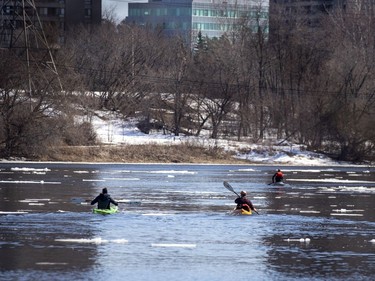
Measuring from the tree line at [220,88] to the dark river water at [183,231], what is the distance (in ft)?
59.1

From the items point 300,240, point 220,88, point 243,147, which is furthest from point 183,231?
point 220,88

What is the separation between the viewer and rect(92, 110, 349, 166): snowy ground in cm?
7806

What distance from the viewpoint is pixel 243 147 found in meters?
79.6

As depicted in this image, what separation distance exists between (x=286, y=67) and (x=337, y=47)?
5.20 metres

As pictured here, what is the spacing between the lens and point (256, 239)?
110 feet

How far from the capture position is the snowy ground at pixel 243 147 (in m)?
78.1

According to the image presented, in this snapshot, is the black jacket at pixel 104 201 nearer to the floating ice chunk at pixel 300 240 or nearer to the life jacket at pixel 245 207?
the life jacket at pixel 245 207

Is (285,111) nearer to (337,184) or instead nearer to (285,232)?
(337,184)

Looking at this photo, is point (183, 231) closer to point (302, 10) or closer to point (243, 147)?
point (243, 147)

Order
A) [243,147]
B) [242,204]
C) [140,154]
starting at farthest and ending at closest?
[243,147] < [140,154] < [242,204]

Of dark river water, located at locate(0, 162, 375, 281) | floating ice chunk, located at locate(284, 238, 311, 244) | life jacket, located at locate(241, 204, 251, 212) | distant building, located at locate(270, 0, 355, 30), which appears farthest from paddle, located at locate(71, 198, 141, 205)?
distant building, located at locate(270, 0, 355, 30)

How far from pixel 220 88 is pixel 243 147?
1682cm

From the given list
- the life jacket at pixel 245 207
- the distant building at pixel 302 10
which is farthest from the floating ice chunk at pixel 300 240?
the distant building at pixel 302 10

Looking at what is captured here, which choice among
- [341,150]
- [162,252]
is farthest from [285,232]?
[341,150]
